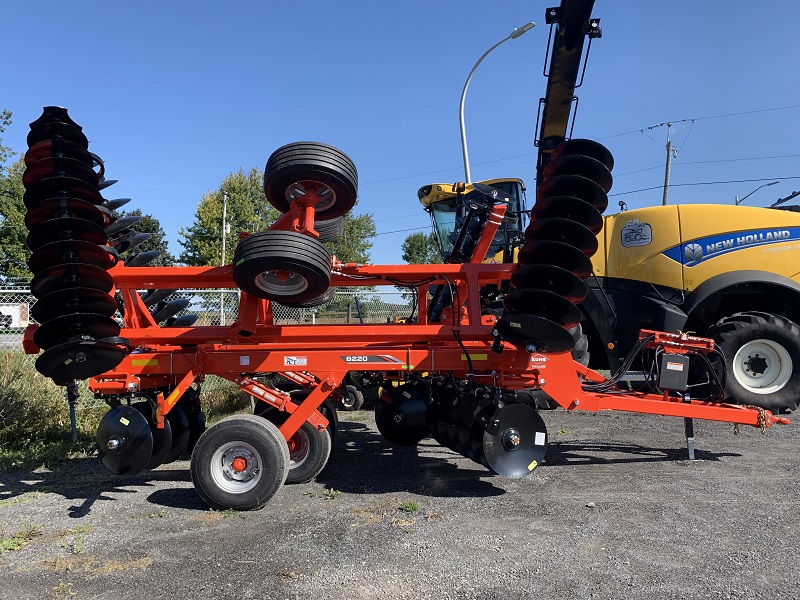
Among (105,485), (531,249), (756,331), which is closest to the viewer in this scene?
(531,249)

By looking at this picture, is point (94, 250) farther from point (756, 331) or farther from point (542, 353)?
point (756, 331)

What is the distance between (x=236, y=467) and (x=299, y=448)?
874mm

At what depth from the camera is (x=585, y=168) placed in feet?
14.0

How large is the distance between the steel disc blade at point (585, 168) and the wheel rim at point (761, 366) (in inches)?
147

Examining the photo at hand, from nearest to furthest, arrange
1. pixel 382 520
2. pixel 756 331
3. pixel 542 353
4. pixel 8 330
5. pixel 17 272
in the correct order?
pixel 382 520 → pixel 542 353 → pixel 756 331 → pixel 8 330 → pixel 17 272

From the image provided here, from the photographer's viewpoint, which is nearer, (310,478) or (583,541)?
(583,541)

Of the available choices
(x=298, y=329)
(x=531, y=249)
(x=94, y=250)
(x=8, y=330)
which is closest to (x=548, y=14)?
(x=531, y=249)

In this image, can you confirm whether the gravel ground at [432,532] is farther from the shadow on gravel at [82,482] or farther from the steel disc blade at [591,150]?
the steel disc blade at [591,150]

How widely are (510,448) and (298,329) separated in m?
1.89

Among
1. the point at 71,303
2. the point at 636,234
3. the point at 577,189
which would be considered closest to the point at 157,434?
the point at 71,303

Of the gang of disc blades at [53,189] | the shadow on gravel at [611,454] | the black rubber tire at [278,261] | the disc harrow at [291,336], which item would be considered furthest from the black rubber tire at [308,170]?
the shadow on gravel at [611,454]

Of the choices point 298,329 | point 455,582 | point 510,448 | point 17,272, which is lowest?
point 455,582

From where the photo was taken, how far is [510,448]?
15.0 ft

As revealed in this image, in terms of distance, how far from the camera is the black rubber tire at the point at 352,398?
8454 millimetres
